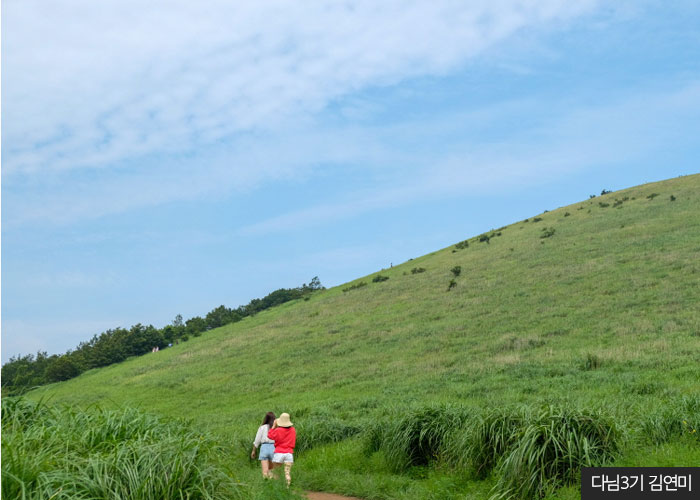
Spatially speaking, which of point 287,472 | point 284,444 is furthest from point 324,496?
point 284,444

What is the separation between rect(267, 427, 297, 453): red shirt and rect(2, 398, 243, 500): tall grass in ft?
11.9

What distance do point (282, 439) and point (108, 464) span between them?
5.60m

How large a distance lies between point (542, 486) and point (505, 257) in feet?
172

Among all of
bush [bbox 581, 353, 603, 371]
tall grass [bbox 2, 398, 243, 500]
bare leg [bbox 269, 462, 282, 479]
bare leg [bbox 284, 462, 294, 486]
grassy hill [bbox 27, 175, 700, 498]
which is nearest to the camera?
tall grass [bbox 2, 398, 243, 500]

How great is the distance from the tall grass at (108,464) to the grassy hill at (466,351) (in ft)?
7.00

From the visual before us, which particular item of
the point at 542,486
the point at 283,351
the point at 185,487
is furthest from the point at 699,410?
the point at 283,351

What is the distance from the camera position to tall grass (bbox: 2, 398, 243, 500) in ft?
21.3

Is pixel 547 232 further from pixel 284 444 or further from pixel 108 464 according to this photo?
pixel 108 464

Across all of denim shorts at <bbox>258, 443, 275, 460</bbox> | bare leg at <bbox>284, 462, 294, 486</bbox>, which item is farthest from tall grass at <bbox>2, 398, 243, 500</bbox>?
denim shorts at <bbox>258, 443, 275, 460</bbox>

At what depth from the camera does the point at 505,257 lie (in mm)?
59938

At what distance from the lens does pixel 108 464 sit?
6895 mm

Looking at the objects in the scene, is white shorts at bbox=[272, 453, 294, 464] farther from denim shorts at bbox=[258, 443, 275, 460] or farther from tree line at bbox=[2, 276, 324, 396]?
tree line at bbox=[2, 276, 324, 396]

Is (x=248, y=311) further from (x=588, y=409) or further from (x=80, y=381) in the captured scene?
(x=588, y=409)

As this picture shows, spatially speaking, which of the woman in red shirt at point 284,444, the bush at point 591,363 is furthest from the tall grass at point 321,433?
the bush at point 591,363
